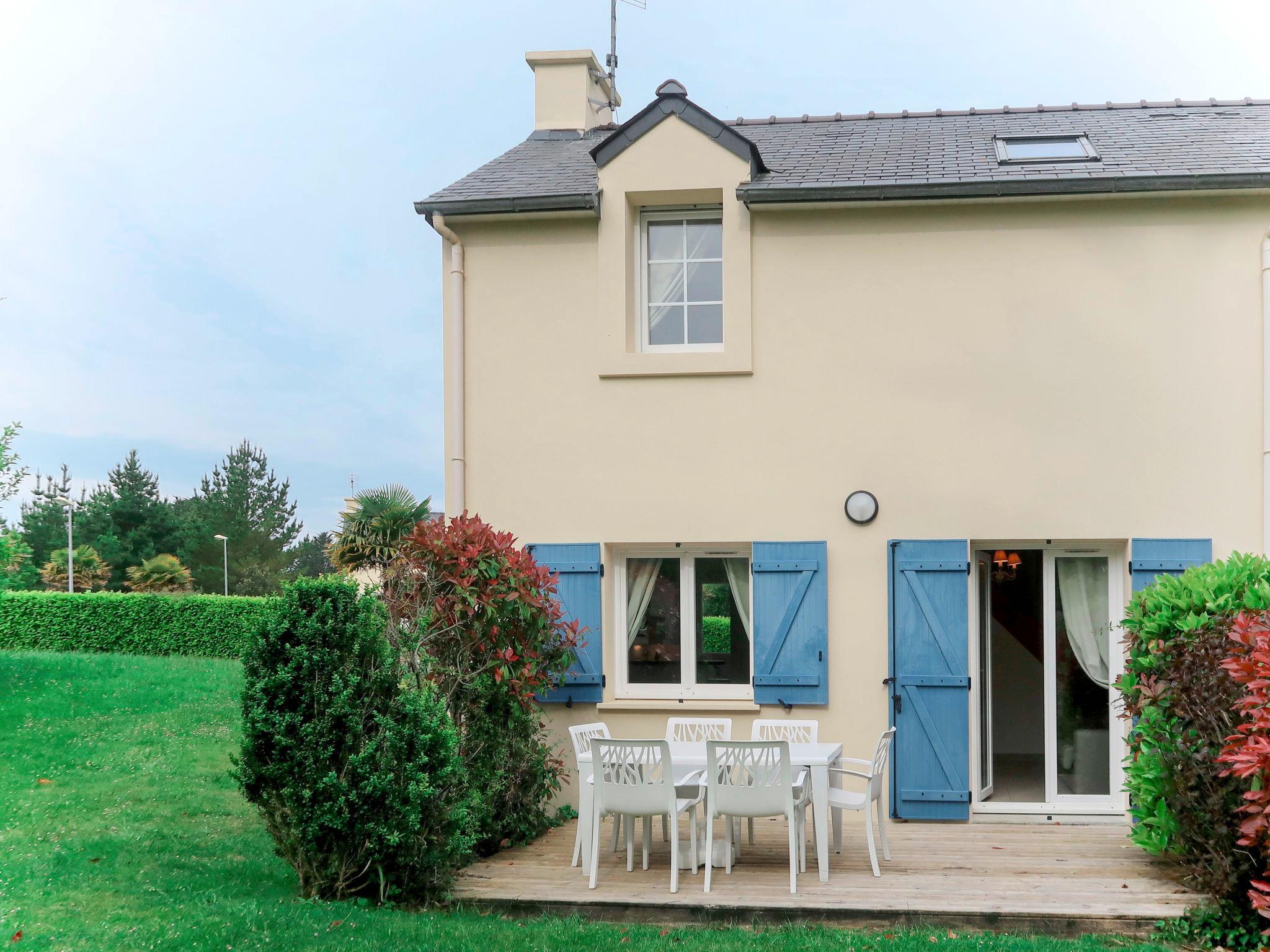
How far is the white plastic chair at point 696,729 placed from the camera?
8336 mm

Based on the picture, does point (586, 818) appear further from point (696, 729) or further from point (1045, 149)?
point (1045, 149)

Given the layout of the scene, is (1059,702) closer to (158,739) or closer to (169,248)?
(158,739)

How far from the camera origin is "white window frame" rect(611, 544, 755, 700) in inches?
358

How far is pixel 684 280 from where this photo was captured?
945cm

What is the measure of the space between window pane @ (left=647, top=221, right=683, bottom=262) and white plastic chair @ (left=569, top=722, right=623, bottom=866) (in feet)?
14.0

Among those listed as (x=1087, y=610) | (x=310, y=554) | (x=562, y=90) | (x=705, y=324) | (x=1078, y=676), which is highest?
(x=562, y=90)

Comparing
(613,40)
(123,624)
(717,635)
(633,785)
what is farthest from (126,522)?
(633,785)

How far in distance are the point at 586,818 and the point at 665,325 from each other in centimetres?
446

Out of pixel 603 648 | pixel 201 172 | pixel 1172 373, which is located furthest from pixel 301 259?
pixel 1172 373

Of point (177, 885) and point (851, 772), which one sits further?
point (851, 772)

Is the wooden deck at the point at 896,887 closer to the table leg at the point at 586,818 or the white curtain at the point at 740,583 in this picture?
the table leg at the point at 586,818

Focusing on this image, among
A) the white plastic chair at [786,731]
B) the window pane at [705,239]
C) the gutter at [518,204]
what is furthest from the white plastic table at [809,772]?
the gutter at [518,204]

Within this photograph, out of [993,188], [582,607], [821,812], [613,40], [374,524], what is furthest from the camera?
[374,524]

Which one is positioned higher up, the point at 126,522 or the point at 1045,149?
the point at 1045,149
